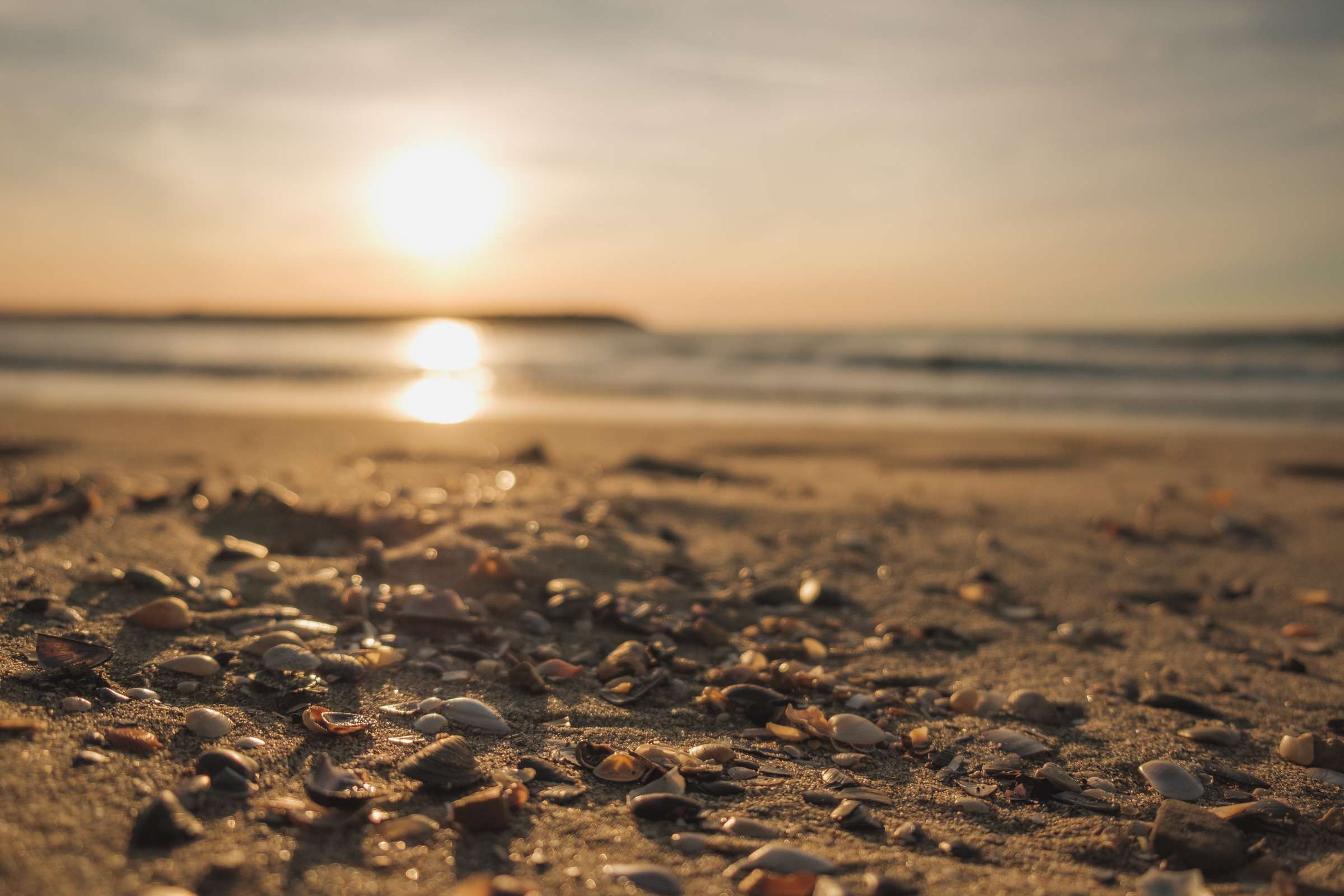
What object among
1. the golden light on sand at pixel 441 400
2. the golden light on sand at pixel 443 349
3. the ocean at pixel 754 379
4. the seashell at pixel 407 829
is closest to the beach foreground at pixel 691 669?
the seashell at pixel 407 829

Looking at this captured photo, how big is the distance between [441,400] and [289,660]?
467 inches

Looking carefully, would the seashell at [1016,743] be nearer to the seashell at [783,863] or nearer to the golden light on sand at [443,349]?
the seashell at [783,863]

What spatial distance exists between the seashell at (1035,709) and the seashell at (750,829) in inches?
37.4

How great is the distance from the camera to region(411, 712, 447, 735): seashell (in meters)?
1.86

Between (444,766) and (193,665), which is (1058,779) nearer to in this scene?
(444,766)

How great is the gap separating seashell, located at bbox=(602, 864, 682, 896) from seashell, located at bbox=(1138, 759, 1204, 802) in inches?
44.2

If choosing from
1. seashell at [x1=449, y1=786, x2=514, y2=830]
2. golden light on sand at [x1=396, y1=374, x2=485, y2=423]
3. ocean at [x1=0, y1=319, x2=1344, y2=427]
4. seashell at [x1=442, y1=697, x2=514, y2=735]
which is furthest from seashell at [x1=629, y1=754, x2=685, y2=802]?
ocean at [x1=0, y1=319, x2=1344, y2=427]

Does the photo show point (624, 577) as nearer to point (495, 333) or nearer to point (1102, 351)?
point (1102, 351)

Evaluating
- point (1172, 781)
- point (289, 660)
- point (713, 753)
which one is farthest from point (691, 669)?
point (1172, 781)

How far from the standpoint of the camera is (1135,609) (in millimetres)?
3201

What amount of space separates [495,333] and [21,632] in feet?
228

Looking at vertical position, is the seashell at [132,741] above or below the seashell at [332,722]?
above

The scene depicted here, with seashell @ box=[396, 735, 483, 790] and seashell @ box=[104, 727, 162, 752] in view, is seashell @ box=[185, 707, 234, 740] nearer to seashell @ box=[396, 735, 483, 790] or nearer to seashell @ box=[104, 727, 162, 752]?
seashell @ box=[104, 727, 162, 752]

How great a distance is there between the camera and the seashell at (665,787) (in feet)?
5.48
